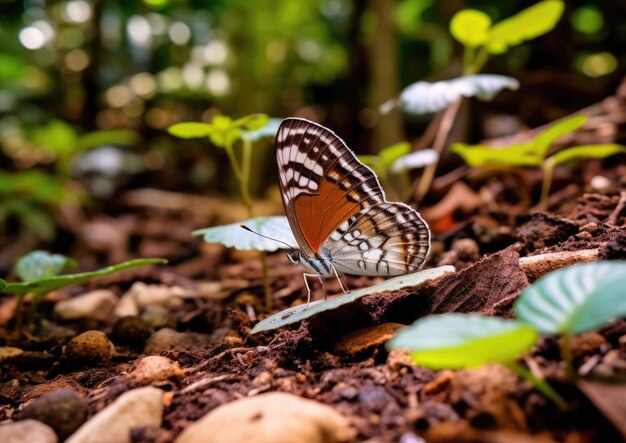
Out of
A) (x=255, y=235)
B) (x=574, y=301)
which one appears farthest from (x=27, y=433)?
(x=574, y=301)

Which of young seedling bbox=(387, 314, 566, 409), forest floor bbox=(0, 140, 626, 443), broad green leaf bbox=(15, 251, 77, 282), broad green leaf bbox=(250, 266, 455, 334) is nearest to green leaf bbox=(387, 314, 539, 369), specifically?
young seedling bbox=(387, 314, 566, 409)

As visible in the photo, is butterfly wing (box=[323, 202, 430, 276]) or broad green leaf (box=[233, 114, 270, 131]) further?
broad green leaf (box=[233, 114, 270, 131])

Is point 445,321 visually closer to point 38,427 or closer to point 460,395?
point 460,395

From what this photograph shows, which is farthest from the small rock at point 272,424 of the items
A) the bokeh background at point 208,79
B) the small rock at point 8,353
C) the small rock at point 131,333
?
the bokeh background at point 208,79

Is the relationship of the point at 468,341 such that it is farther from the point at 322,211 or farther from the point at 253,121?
the point at 253,121

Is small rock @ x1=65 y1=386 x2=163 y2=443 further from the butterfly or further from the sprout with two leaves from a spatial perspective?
the butterfly

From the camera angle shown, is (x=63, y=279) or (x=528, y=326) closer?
(x=528, y=326)

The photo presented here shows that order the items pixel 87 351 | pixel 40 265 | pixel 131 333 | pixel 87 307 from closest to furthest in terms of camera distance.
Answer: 1. pixel 87 351
2. pixel 131 333
3. pixel 40 265
4. pixel 87 307
